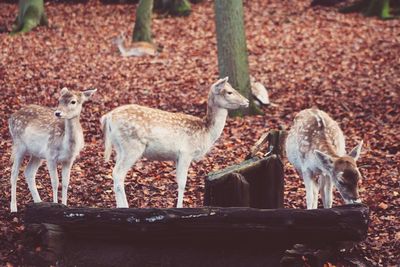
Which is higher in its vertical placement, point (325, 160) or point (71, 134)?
point (71, 134)

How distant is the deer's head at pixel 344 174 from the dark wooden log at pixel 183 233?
81 centimetres

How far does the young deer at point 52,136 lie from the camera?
8781 millimetres

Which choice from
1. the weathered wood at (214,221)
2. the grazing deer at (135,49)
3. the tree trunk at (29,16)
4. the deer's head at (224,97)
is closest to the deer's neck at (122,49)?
the grazing deer at (135,49)

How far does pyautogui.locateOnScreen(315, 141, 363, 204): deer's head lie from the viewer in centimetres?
761

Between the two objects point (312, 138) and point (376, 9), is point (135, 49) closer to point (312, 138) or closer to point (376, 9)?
point (376, 9)

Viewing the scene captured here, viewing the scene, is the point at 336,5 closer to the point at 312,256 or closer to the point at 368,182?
the point at 368,182

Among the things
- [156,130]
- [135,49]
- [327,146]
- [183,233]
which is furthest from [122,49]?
[183,233]

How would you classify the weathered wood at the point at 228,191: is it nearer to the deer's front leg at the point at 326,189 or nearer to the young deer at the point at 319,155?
the young deer at the point at 319,155

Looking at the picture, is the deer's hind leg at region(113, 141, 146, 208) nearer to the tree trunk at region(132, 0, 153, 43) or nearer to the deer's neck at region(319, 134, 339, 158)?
the deer's neck at region(319, 134, 339, 158)

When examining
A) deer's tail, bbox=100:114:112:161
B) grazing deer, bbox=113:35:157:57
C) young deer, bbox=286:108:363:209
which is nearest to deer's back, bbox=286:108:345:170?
young deer, bbox=286:108:363:209

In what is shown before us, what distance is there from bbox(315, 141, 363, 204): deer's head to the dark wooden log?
2.66 feet

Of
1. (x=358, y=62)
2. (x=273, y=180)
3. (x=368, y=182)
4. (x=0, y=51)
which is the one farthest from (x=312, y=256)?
(x=0, y=51)

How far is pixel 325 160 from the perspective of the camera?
798cm

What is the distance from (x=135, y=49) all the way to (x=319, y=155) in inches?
490
